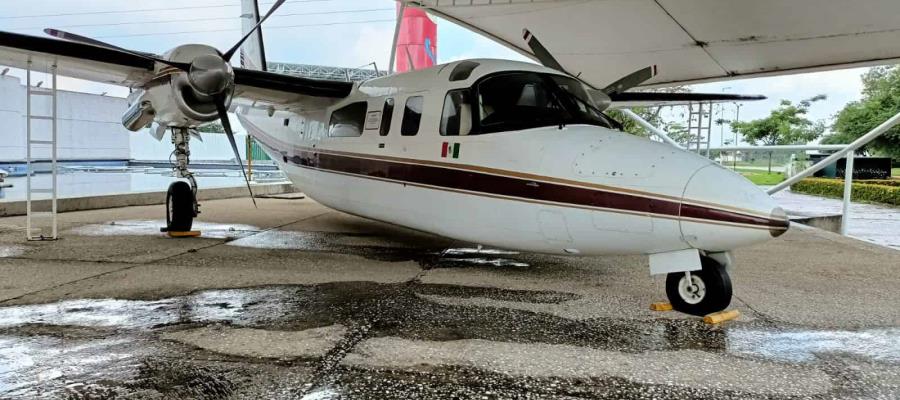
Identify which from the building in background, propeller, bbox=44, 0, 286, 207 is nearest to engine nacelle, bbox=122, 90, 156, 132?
propeller, bbox=44, 0, 286, 207

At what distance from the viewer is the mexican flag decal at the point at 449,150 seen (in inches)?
225

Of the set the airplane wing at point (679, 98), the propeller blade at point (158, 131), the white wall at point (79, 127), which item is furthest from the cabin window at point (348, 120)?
the white wall at point (79, 127)

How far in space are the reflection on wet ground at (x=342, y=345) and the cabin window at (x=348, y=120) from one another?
2792 millimetres

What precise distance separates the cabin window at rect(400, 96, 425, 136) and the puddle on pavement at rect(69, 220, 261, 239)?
158 inches

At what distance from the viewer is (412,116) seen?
251 inches

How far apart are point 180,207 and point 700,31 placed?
9.17 metres

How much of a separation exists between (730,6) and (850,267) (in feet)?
13.5

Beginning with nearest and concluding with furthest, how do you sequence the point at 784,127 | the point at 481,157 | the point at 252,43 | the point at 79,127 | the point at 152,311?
the point at 152,311, the point at 481,157, the point at 252,43, the point at 79,127, the point at 784,127

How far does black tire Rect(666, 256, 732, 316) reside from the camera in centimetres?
431

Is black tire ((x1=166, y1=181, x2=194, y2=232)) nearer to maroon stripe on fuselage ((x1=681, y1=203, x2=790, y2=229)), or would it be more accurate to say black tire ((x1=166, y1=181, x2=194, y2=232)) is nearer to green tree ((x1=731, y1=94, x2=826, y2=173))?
maroon stripe on fuselage ((x1=681, y1=203, x2=790, y2=229))

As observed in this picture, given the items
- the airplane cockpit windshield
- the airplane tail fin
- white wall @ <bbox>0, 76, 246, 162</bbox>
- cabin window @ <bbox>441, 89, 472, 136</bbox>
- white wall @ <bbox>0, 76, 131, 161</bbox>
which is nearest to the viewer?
the airplane cockpit windshield

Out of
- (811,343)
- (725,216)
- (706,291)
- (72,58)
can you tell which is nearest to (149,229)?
(72,58)

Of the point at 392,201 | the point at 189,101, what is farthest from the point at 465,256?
the point at 189,101

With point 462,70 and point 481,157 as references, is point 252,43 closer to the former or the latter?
point 462,70
